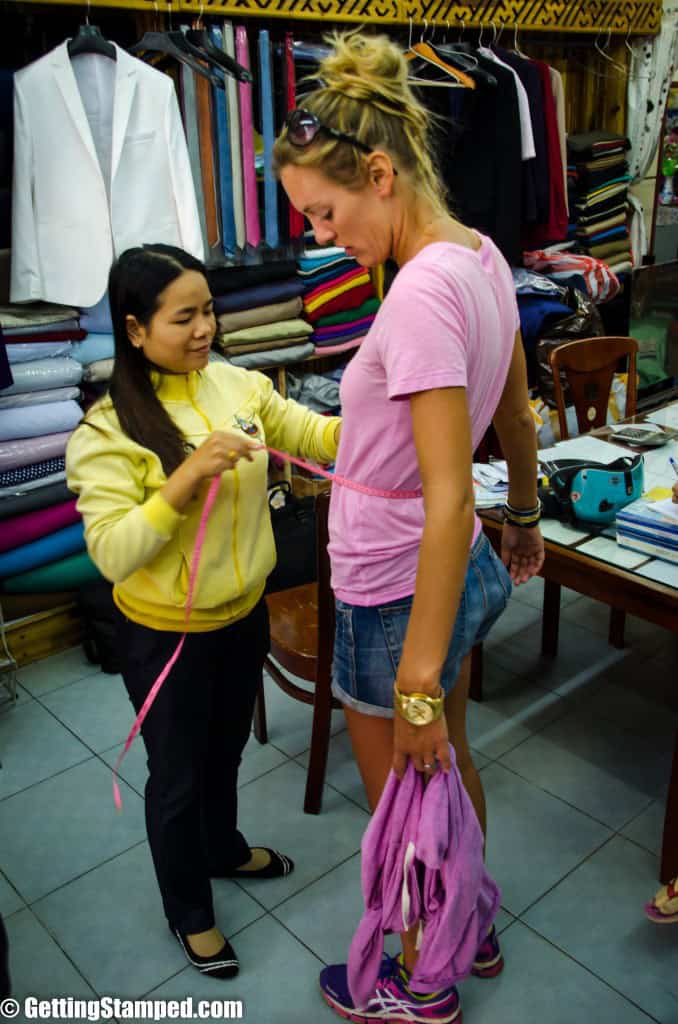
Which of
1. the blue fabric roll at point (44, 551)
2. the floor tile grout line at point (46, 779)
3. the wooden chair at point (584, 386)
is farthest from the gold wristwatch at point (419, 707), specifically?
the blue fabric roll at point (44, 551)

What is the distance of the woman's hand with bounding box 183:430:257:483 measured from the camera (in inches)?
52.8

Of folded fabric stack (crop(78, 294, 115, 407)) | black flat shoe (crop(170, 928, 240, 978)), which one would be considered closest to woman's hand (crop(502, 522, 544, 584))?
black flat shoe (crop(170, 928, 240, 978))

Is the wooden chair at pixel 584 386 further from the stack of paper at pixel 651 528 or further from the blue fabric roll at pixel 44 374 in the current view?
the blue fabric roll at pixel 44 374

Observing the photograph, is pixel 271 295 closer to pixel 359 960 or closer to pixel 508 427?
pixel 508 427

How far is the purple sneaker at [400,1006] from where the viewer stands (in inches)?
61.9

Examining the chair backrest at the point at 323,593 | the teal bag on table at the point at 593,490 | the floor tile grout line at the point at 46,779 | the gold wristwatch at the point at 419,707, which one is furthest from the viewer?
the floor tile grout line at the point at 46,779

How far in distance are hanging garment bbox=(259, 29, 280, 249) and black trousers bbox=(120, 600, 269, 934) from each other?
184cm

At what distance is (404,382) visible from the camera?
1.07m

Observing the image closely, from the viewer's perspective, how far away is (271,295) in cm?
330

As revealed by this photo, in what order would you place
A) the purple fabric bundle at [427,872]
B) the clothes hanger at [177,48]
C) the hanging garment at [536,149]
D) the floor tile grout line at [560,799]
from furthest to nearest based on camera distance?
the hanging garment at [536,149] < the clothes hanger at [177,48] < the floor tile grout line at [560,799] < the purple fabric bundle at [427,872]

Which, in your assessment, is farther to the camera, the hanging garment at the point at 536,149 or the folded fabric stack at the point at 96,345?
the hanging garment at the point at 536,149

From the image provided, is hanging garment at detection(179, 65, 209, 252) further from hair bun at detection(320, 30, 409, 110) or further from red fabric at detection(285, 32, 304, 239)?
hair bun at detection(320, 30, 409, 110)

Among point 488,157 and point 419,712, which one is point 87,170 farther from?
point 419,712

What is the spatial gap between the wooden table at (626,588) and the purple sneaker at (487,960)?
47 centimetres
